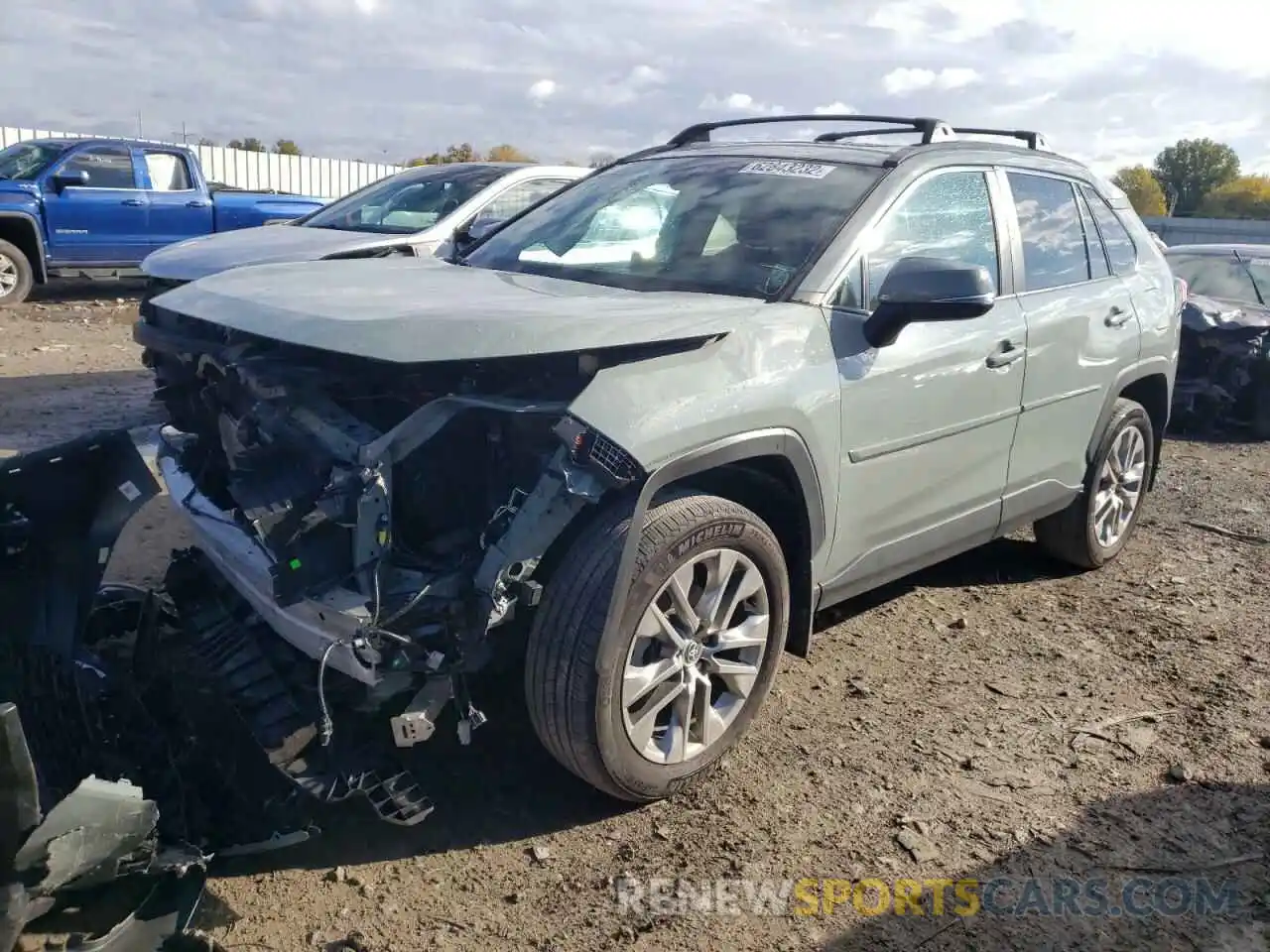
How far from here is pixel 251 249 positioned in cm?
A: 687

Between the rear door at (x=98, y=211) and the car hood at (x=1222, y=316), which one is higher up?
the rear door at (x=98, y=211)

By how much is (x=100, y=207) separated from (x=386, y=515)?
38.9ft

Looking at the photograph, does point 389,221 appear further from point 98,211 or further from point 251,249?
point 98,211

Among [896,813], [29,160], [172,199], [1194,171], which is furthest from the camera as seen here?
[1194,171]

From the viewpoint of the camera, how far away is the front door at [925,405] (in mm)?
3377

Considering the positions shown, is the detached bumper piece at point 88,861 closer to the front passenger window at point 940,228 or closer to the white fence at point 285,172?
the front passenger window at point 940,228

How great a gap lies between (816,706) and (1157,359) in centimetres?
265

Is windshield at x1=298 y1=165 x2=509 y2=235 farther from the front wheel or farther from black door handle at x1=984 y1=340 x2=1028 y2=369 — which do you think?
the front wheel

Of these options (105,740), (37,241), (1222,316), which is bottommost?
(105,740)

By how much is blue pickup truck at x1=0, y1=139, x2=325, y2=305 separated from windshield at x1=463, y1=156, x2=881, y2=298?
9588mm

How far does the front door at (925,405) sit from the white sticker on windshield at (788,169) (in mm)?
331

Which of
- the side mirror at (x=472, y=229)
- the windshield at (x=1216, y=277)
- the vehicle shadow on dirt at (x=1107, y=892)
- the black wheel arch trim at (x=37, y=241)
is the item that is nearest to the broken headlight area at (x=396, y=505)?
the vehicle shadow on dirt at (x=1107, y=892)

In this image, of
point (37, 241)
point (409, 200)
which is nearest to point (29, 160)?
point (37, 241)

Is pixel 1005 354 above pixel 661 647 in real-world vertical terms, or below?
above
